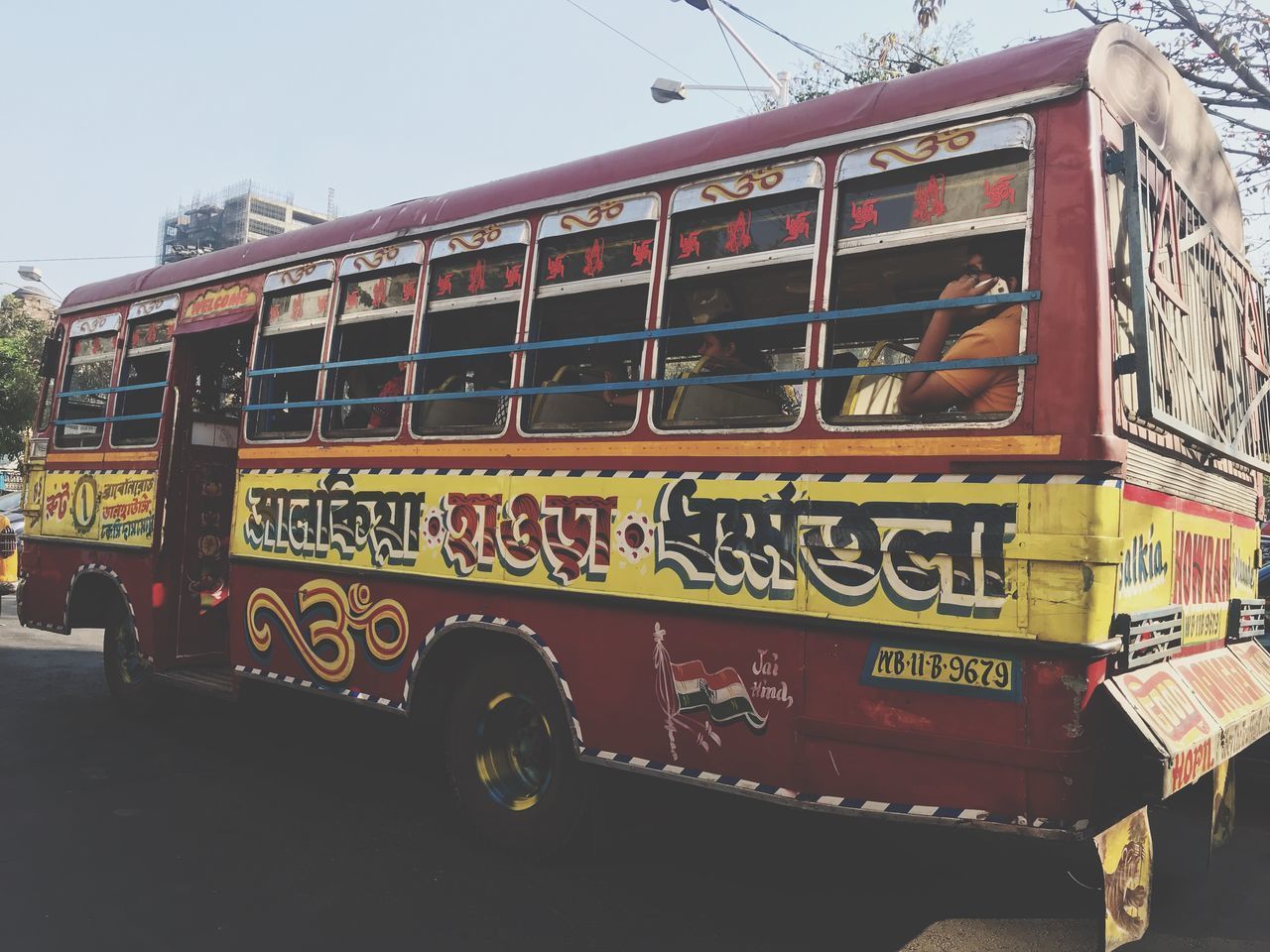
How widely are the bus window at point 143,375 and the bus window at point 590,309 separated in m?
3.55

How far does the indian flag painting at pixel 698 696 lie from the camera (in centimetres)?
354

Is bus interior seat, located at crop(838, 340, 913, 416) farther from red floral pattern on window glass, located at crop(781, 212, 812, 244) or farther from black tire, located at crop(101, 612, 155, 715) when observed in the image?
black tire, located at crop(101, 612, 155, 715)

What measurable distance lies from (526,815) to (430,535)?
139cm

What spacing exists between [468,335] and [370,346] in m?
0.73

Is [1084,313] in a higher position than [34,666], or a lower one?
higher

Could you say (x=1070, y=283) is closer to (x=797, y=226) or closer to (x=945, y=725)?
(x=797, y=226)

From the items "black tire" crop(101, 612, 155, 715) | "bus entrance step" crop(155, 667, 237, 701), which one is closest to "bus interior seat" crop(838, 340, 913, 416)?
"bus entrance step" crop(155, 667, 237, 701)

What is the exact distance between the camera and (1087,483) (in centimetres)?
285

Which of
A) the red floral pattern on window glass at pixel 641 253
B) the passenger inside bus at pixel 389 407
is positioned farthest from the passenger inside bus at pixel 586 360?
the passenger inside bus at pixel 389 407

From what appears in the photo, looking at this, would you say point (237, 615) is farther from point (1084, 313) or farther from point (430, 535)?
point (1084, 313)

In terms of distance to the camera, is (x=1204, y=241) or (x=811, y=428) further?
(x=1204, y=241)

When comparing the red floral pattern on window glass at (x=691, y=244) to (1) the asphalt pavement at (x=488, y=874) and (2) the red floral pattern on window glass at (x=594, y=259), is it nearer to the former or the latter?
(2) the red floral pattern on window glass at (x=594, y=259)

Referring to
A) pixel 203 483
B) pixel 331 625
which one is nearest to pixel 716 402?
pixel 331 625

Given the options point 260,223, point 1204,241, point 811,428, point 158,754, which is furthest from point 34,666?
point 260,223
